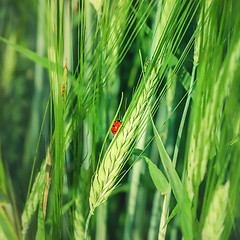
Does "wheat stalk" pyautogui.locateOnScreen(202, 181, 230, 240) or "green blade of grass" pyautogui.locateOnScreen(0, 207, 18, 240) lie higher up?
"wheat stalk" pyautogui.locateOnScreen(202, 181, 230, 240)

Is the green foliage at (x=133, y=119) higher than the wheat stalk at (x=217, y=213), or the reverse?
the green foliage at (x=133, y=119)

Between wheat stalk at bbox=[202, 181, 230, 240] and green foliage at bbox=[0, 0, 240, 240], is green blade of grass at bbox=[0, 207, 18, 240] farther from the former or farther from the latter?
wheat stalk at bbox=[202, 181, 230, 240]

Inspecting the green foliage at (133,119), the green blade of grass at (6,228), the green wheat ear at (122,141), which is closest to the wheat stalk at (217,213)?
the green foliage at (133,119)

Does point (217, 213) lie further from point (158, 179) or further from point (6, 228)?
point (6, 228)

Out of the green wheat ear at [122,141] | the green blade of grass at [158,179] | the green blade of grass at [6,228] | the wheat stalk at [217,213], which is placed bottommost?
the green blade of grass at [6,228]

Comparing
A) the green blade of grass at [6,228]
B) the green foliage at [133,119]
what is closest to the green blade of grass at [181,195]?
the green foliage at [133,119]

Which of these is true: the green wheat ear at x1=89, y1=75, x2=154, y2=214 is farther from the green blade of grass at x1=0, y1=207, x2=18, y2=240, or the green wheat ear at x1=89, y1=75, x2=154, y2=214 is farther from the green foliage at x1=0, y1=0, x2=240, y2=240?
the green blade of grass at x1=0, y1=207, x2=18, y2=240

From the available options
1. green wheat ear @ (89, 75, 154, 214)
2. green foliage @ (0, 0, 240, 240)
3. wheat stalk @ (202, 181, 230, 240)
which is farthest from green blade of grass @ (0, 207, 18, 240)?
wheat stalk @ (202, 181, 230, 240)

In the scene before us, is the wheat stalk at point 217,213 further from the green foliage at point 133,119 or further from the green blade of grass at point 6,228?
the green blade of grass at point 6,228

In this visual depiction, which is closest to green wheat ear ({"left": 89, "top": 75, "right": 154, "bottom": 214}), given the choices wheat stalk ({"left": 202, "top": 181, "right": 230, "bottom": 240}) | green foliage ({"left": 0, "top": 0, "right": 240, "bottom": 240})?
green foliage ({"left": 0, "top": 0, "right": 240, "bottom": 240})

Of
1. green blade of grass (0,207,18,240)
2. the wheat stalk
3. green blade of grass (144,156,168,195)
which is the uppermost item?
green blade of grass (144,156,168,195)

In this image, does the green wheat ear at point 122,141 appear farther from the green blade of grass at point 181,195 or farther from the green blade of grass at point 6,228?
the green blade of grass at point 6,228

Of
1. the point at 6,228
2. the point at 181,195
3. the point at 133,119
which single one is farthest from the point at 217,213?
the point at 6,228

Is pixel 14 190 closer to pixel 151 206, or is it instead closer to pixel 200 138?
pixel 151 206
